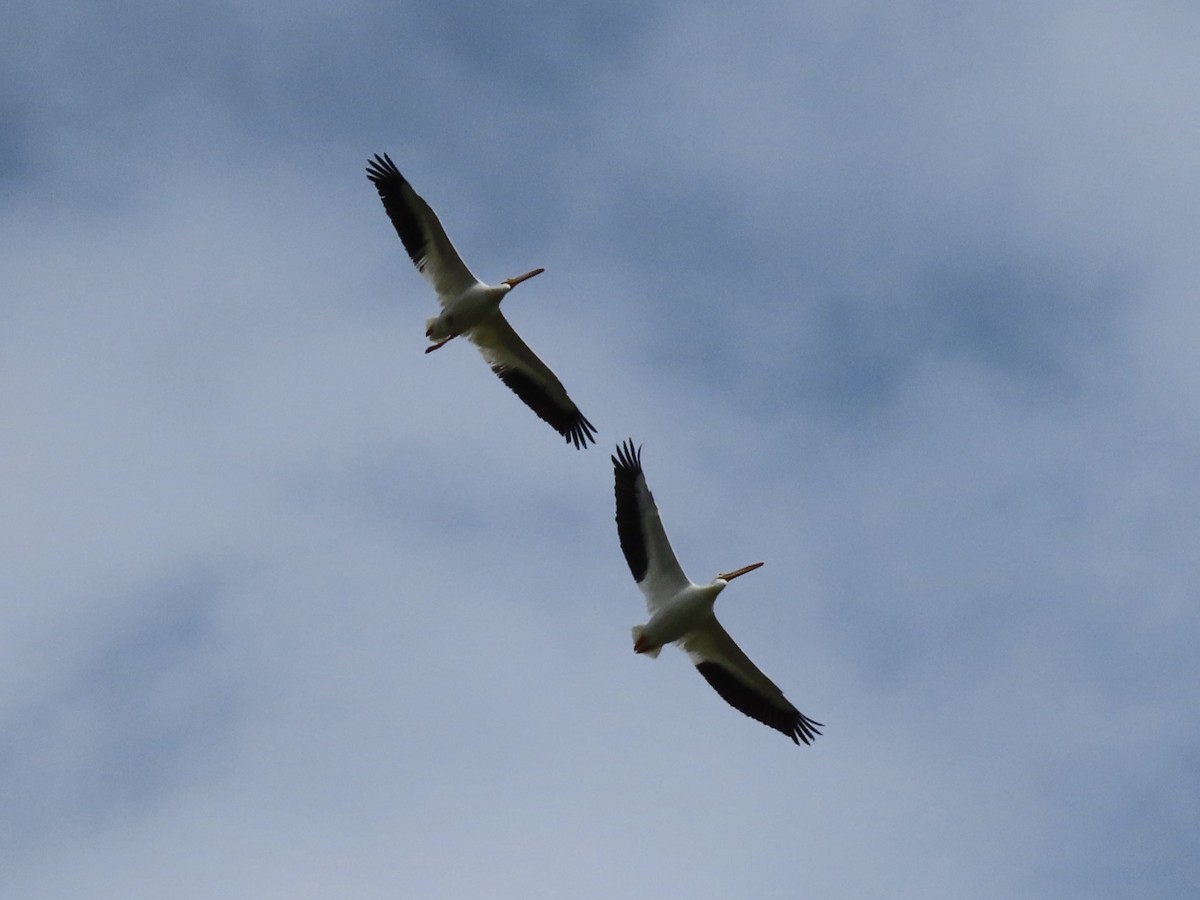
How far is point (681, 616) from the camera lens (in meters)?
25.6

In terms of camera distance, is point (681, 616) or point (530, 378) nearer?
point (681, 616)

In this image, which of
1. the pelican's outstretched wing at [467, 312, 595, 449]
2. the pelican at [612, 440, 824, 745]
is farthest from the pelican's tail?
the pelican's outstretched wing at [467, 312, 595, 449]

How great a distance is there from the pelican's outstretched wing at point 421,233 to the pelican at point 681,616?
603 centimetres

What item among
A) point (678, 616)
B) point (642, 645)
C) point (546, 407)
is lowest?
point (642, 645)

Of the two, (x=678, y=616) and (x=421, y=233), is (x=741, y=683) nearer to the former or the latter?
(x=678, y=616)

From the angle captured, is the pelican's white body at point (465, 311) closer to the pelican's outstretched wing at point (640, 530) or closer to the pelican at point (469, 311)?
the pelican at point (469, 311)

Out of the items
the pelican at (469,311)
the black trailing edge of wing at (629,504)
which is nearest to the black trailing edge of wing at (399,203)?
the pelican at (469,311)

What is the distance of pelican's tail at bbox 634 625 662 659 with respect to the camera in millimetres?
25797

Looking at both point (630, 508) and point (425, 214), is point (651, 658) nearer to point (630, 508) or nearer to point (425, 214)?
point (630, 508)

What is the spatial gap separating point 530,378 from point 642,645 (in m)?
6.83

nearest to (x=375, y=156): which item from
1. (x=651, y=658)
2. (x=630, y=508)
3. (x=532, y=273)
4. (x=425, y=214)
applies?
(x=425, y=214)

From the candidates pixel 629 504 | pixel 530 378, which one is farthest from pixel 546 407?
pixel 629 504

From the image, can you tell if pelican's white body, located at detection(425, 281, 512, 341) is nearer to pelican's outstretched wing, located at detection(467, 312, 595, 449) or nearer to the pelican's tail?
pelican's outstretched wing, located at detection(467, 312, 595, 449)

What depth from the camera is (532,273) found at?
103 feet
